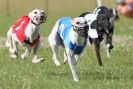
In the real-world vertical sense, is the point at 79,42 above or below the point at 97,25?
above

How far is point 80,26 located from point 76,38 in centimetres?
34

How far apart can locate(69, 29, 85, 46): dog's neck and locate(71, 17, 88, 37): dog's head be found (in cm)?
12

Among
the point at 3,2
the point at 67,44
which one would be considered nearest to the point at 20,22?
the point at 67,44

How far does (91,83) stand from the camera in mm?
10344

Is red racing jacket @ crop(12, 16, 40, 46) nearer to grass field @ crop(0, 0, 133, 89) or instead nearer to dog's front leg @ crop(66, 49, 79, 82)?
grass field @ crop(0, 0, 133, 89)

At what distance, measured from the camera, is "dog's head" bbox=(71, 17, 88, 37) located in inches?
405

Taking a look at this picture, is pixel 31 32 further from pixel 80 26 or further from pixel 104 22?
pixel 104 22

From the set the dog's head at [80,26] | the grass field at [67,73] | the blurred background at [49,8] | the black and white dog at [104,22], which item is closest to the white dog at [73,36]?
the dog's head at [80,26]

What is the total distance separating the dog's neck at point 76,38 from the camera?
34.6ft

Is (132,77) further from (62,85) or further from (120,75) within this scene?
(62,85)

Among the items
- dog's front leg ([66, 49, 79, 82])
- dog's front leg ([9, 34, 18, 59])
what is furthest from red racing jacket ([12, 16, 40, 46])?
dog's front leg ([66, 49, 79, 82])

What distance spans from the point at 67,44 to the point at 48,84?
0.89 metres

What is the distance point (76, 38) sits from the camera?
10586 mm

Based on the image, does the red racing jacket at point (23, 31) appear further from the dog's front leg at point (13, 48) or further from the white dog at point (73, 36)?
the white dog at point (73, 36)
